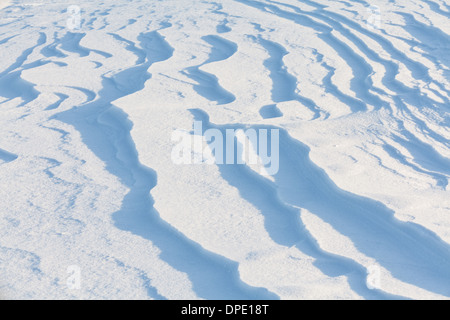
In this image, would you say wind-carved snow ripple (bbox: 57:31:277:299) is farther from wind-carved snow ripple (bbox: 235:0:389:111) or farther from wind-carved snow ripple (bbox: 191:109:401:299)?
wind-carved snow ripple (bbox: 235:0:389:111)

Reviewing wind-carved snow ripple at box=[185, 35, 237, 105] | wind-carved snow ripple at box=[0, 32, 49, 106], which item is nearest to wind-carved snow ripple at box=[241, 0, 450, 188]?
wind-carved snow ripple at box=[185, 35, 237, 105]

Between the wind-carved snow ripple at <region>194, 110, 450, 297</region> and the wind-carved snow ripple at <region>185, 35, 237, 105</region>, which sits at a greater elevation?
the wind-carved snow ripple at <region>194, 110, 450, 297</region>

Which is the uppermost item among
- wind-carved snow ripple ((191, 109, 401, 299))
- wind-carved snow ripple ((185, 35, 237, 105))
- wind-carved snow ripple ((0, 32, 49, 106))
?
wind-carved snow ripple ((191, 109, 401, 299))

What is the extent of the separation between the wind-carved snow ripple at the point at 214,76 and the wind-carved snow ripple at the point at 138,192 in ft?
1.14

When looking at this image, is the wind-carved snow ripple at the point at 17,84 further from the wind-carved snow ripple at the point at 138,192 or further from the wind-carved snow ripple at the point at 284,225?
the wind-carved snow ripple at the point at 284,225

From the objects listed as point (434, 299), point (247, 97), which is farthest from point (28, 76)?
point (434, 299)

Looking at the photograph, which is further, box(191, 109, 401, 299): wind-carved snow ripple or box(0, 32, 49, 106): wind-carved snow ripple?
box(0, 32, 49, 106): wind-carved snow ripple

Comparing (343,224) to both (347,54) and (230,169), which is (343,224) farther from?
(347,54)

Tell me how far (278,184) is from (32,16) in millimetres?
5203

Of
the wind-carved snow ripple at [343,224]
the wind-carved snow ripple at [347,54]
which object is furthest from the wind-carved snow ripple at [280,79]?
the wind-carved snow ripple at [343,224]

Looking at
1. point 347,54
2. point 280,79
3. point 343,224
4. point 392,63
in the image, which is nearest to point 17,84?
point 280,79

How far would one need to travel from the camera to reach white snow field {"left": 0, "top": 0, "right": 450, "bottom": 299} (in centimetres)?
215

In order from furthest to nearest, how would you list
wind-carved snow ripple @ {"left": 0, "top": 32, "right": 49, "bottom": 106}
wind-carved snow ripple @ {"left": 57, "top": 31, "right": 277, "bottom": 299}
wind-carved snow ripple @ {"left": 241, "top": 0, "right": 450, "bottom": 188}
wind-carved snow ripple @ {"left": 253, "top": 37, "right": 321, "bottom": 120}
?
1. wind-carved snow ripple @ {"left": 0, "top": 32, "right": 49, "bottom": 106}
2. wind-carved snow ripple @ {"left": 253, "top": 37, "right": 321, "bottom": 120}
3. wind-carved snow ripple @ {"left": 241, "top": 0, "right": 450, "bottom": 188}
4. wind-carved snow ripple @ {"left": 57, "top": 31, "right": 277, "bottom": 299}

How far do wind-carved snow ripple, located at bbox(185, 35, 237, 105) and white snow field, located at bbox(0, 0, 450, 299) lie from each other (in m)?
0.02
